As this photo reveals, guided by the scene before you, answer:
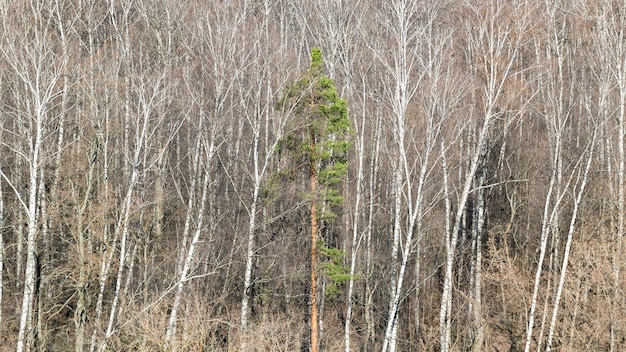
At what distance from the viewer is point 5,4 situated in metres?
17.0

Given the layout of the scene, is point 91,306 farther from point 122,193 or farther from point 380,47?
point 380,47

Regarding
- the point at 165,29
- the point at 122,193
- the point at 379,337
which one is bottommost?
the point at 379,337

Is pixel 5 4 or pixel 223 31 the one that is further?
pixel 223 31

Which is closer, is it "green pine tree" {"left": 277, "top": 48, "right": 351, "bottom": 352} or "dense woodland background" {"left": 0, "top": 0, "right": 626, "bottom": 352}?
"dense woodland background" {"left": 0, "top": 0, "right": 626, "bottom": 352}

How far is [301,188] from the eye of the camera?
22.6 meters

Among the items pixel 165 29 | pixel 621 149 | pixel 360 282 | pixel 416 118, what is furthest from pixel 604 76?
pixel 165 29

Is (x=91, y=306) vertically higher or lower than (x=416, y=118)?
lower

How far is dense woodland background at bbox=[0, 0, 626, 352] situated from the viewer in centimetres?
1605

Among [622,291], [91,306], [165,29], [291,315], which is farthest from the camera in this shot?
[165,29]

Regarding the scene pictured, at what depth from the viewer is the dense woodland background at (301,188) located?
16047 mm

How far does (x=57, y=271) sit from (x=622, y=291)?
693 inches

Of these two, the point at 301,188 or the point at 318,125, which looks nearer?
the point at 318,125

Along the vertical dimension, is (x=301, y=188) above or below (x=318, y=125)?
below

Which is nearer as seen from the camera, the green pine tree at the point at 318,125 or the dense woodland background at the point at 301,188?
the dense woodland background at the point at 301,188
